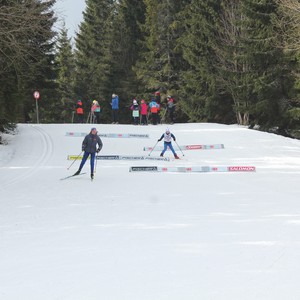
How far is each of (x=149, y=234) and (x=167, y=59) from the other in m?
33.7

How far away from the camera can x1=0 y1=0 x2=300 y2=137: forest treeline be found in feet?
60.7

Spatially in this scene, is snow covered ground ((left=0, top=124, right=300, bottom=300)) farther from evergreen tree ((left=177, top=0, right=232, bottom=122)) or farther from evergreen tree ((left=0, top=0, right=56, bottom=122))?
evergreen tree ((left=177, top=0, right=232, bottom=122))

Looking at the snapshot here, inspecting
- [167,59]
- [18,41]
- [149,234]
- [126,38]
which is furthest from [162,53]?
[149,234]

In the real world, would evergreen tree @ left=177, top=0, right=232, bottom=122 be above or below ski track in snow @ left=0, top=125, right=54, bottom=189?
above

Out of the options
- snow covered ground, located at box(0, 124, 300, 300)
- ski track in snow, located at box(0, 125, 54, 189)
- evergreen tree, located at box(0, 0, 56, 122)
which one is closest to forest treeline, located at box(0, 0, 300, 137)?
evergreen tree, located at box(0, 0, 56, 122)

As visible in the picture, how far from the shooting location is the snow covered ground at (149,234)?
501cm

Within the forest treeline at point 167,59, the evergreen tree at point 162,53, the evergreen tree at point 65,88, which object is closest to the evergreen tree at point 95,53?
the forest treeline at point 167,59

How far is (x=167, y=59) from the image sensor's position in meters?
39.4

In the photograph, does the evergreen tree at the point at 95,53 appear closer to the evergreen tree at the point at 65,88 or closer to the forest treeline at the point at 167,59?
the forest treeline at the point at 167,59

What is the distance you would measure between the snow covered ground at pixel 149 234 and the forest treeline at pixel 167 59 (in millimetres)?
5480

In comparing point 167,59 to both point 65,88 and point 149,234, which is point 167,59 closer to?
point 65,88

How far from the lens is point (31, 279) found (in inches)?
207

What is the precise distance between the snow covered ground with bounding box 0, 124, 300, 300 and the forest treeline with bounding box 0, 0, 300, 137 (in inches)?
216

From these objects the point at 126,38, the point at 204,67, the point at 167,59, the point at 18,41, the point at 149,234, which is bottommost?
the point at 149,234
